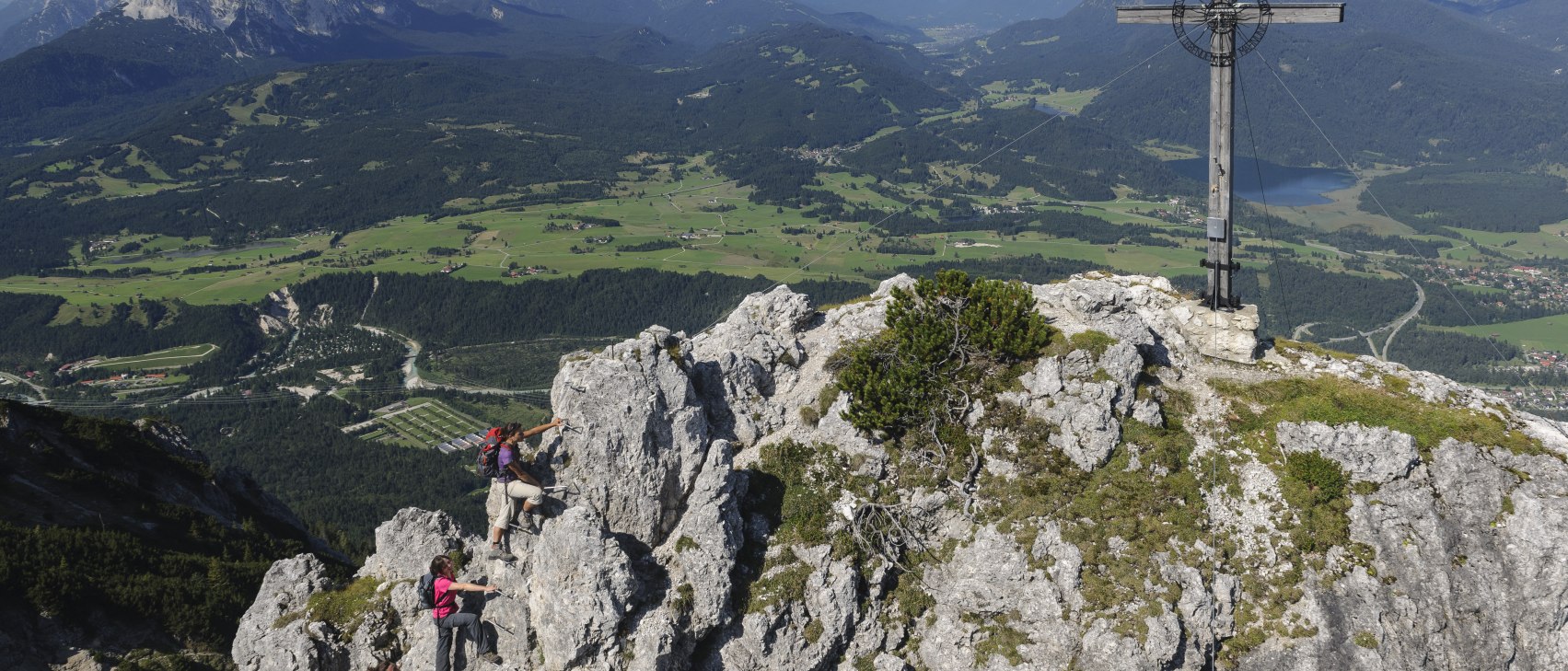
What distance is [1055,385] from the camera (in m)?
30.5

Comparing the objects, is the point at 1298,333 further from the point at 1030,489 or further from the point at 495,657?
the point at 495,657

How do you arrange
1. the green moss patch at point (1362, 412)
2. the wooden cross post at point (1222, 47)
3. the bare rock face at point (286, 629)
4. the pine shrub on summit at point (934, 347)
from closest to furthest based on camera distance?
the bare rock face at point (286, 629) → the green moss patch at point (1362, 412) → the pine shrub on summit at point (934, 347) → the wooden cross post at point (1222, 47)

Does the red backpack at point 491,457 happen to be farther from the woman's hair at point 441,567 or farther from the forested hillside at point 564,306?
the forested hillside at point 564,306

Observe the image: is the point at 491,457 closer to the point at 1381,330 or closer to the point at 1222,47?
the point at 1222,47

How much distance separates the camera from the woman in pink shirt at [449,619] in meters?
24.4

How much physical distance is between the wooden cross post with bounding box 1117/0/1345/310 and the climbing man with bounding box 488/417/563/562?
93.0 feet

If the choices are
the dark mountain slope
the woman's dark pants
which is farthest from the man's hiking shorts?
the dark mountain slope

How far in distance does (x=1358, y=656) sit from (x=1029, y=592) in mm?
9675

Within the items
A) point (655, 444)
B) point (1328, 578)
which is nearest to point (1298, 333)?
point (1328, 578)

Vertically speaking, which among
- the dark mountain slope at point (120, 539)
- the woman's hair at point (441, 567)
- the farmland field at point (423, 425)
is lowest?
the farmland field at point (423, 425)

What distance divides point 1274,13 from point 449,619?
37274 mm

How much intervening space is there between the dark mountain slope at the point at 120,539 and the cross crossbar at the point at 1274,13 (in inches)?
1877

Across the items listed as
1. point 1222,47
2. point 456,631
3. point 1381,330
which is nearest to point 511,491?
point 456,631

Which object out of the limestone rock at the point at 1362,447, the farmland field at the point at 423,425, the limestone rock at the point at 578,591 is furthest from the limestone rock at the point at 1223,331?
the farmland field at the point at 423,425
